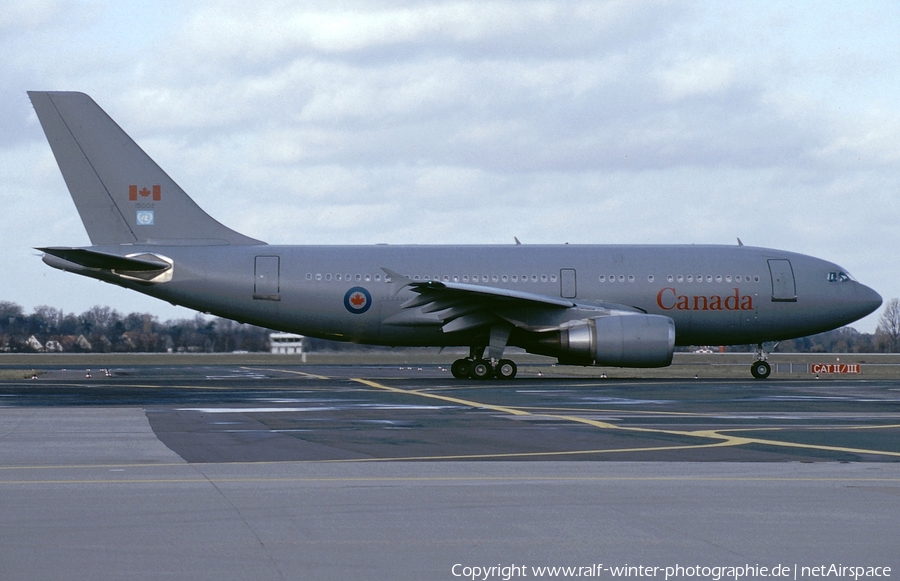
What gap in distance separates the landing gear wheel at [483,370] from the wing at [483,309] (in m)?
1.26

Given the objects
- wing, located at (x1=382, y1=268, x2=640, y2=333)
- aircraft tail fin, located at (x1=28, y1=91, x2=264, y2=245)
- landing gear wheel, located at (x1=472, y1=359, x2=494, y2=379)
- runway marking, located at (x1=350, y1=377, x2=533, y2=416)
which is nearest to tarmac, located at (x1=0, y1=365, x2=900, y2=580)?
runway marking, located at (x1=350, y1=377, x2=533, y2=416)

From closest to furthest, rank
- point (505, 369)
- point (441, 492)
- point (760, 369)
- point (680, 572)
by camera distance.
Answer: point (680, 572)
point (441, 492)
point (505, 369)
point (760, 369)

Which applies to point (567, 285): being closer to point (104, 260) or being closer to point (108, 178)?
point (104, 260)

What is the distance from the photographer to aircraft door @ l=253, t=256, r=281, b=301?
32688 millimetres

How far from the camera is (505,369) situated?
32.4 metres

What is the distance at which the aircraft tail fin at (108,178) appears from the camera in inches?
1276

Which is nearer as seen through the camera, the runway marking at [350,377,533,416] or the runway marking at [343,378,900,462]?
the runway marking at [343,378,900,462]

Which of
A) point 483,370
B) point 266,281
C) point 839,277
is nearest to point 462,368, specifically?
point 483,370

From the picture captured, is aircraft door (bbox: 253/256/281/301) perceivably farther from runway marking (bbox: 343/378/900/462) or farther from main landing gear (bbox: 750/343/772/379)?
main landing gear (bbox: 750/343/772/379)

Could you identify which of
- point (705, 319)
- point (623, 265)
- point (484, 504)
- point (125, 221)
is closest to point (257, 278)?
point (125, 221)

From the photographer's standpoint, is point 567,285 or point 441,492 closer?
point 441,492

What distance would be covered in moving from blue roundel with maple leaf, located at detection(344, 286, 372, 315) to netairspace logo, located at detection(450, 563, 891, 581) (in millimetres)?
26294

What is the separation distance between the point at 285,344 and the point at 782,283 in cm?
2961

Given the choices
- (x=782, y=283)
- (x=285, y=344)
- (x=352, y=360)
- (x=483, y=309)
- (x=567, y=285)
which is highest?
(x=782, y=283)
